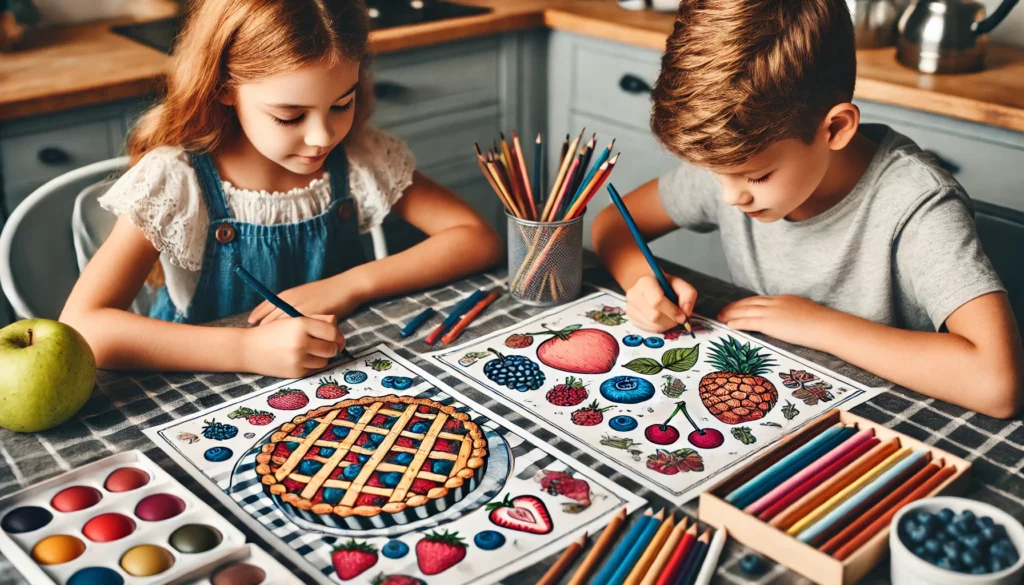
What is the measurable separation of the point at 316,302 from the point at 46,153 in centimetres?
98

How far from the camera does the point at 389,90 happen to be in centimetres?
238

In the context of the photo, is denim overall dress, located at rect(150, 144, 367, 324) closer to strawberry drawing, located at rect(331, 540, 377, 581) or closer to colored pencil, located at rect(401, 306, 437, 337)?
colored pencil, located at rect(401, 306, 437, 337)

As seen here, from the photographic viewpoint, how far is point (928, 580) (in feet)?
2.28

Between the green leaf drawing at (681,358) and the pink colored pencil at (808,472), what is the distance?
0.72 feet

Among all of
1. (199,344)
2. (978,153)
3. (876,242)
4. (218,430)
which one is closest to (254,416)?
(218,430)

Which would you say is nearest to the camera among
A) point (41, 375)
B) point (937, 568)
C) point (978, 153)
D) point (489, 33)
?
point (937, 568)

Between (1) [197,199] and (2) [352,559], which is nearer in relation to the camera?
(2) [352,559]

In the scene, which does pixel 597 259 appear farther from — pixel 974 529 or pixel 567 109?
pixel 567 109

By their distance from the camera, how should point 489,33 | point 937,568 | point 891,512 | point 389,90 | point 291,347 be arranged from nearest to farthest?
1. point 937,568
2. point 891,512
3. point 291,347
4. point 389,90
5. point 489,33

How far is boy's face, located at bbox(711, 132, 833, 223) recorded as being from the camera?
3.71 feet

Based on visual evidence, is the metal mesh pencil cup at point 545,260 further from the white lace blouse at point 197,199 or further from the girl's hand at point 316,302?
the white lace blouse at point 197,199

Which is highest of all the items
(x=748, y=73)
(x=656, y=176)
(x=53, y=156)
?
(x=748, y=73)

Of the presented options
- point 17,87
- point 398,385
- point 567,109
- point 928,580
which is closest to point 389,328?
point 398,385

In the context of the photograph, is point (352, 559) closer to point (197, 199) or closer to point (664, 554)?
point (664, 554)
